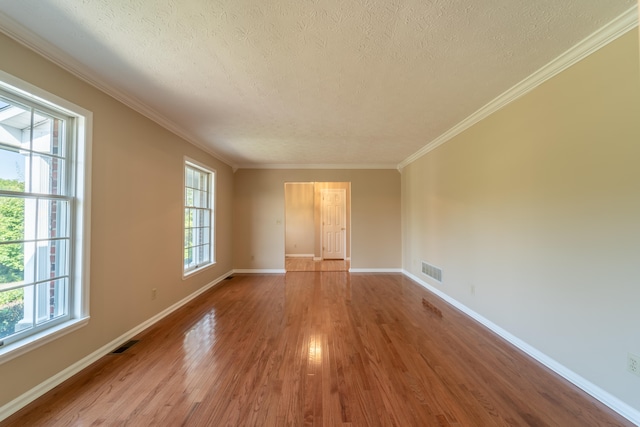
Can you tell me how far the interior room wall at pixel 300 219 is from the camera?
322 inches

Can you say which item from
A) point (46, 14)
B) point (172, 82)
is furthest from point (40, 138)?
point (172, 82)

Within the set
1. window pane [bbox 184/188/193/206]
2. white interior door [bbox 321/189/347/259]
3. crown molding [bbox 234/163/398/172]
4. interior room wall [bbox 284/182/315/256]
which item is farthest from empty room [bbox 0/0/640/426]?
interior room wall [bbox 284/182/315/256]

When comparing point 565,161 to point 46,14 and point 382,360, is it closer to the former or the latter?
point 382,360

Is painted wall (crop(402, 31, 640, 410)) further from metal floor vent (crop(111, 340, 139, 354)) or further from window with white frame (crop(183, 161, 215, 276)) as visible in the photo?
window with white frame (crop(183, 161, 215, 276))

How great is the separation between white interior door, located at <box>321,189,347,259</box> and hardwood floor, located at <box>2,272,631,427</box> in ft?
15.1

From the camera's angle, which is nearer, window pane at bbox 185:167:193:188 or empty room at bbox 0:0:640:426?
empty room at bbox 0:0:640:426

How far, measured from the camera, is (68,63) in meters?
1.84

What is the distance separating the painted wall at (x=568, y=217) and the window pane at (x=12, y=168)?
4.00m

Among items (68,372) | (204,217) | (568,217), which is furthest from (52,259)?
(568,217)

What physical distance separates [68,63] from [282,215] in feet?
13.3

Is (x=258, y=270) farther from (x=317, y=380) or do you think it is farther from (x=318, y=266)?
(x=317, y=380)

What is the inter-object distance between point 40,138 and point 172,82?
1.06m

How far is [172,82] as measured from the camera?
2.19 metres

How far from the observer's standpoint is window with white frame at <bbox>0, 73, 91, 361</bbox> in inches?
62.7
